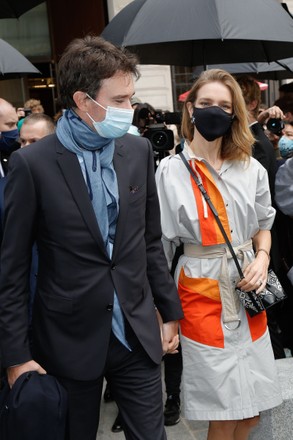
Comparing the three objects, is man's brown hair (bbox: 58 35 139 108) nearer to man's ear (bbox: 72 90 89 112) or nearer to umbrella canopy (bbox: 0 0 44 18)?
man's ear (bbox: 72 90 89 112)

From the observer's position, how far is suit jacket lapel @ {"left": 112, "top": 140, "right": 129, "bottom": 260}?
7.76 ft

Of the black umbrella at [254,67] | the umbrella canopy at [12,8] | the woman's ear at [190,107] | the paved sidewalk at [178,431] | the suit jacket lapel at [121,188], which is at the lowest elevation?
the paved sidewalk at [178,431]

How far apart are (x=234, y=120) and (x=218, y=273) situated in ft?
2.51

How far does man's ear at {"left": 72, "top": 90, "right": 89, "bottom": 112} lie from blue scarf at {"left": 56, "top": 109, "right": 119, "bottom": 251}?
0.04m

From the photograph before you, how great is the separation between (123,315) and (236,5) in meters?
2.50

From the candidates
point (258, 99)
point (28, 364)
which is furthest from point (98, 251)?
point (258, 99)

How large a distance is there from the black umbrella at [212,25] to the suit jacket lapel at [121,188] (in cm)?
171

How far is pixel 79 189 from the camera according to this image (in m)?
2.30

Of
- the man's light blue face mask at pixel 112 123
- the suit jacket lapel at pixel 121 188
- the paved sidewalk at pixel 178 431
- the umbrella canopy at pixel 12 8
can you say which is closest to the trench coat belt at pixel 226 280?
the suit jacket lapel at pixel 121 188

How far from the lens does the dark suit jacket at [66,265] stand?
225cm

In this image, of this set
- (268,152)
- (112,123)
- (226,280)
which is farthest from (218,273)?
(268,152)

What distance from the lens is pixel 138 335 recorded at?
2.41 metres

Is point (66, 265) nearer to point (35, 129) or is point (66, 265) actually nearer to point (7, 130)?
point (7, 130)

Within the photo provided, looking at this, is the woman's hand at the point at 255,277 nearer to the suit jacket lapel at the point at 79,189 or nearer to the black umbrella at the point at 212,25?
the suit jacket lapel at the point at 79,189
